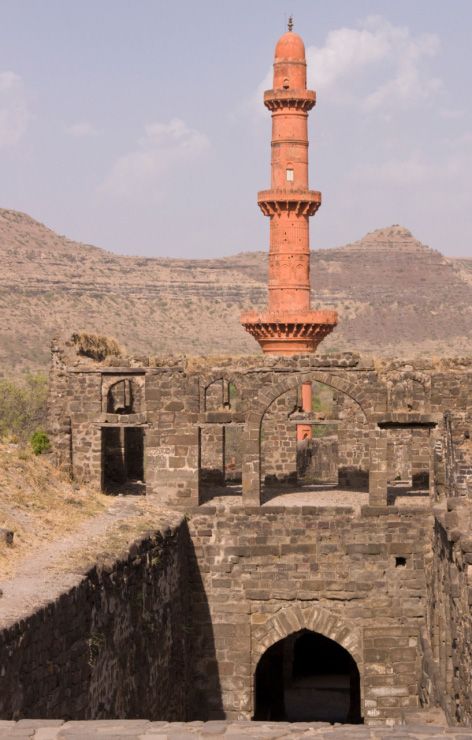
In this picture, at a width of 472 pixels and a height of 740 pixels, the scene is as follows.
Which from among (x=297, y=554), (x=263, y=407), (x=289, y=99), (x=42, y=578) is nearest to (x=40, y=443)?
Result: (x=263, y=407)

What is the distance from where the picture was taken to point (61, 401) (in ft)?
78.3

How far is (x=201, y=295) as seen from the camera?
104125 millimetres

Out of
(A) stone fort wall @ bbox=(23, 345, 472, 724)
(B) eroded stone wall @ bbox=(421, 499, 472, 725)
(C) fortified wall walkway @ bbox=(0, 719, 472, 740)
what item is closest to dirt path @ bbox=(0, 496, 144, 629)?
(C) fortified wall walkway @ bbox=(0, 719, 472, 740)

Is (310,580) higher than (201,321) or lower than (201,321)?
lower

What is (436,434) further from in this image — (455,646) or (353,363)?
(455,646)

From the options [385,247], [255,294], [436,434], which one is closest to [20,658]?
[436,434]

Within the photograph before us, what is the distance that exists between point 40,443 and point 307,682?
7826 millimetres

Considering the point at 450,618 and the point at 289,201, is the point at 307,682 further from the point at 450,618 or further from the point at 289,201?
the point at 289,201

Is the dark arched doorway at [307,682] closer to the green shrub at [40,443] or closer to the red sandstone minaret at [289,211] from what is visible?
the green shrub at [40,443]

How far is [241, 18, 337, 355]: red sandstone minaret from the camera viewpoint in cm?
3319

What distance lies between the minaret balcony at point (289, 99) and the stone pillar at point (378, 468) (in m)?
14.5

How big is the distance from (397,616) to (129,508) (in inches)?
195

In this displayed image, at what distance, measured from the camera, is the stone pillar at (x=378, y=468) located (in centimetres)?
2098

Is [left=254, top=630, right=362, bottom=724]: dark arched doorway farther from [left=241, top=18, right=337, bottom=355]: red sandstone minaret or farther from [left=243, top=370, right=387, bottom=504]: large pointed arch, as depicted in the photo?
[left=241, top=18, right=337, bottom=355]: red sandstone minaret
